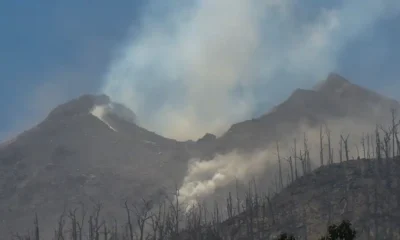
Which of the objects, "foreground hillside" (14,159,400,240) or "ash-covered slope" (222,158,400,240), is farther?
"ash-covered slope" (222,158,400,240)

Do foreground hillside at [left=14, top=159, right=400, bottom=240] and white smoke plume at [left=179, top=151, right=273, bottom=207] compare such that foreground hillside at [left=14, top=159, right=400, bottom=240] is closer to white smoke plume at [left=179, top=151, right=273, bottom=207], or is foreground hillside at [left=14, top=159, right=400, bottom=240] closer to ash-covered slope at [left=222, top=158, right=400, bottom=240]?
ash-covered slope at [left=222, top=158, right=400, bottom=240]

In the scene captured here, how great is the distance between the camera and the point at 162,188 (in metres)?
186

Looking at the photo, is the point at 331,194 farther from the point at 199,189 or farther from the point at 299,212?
the point at 199,189

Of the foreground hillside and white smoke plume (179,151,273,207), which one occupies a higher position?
white smoke plume (179,151,273,207)

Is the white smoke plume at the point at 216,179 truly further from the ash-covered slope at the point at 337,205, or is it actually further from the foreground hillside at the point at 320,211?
the foreground hillside at the point at 320,211

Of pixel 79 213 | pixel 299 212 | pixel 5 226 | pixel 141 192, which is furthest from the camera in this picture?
pixel 141 192

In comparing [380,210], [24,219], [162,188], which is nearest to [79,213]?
[24,219]

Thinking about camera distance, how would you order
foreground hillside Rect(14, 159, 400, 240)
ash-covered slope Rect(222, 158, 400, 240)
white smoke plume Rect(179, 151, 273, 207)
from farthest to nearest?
white smoke plume Rect(179, 151, 273, 207)
ash-covered slope Rect(222, 158, 400, 240)
foreground hillside Rect(14, 159, 400, 240)

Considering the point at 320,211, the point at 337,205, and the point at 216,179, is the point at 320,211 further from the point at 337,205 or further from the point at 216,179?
the point at 216,179

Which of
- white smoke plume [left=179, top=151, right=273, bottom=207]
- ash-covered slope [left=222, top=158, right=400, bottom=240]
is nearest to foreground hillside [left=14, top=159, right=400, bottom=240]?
ash-covered slope [left=222, top=158, right=400, bottom=240]

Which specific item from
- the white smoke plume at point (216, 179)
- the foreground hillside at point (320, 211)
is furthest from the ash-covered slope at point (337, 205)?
the white smoke plume at point (216, 179)

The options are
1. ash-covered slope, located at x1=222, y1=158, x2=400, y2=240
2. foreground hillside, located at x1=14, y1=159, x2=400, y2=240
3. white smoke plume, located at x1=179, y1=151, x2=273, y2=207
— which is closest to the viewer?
foreground hillside, located at x1=14, y1=159, x2=400, y2=240

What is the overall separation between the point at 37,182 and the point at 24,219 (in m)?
25.2

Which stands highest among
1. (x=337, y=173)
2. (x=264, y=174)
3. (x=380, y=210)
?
(x=264, y=174)
